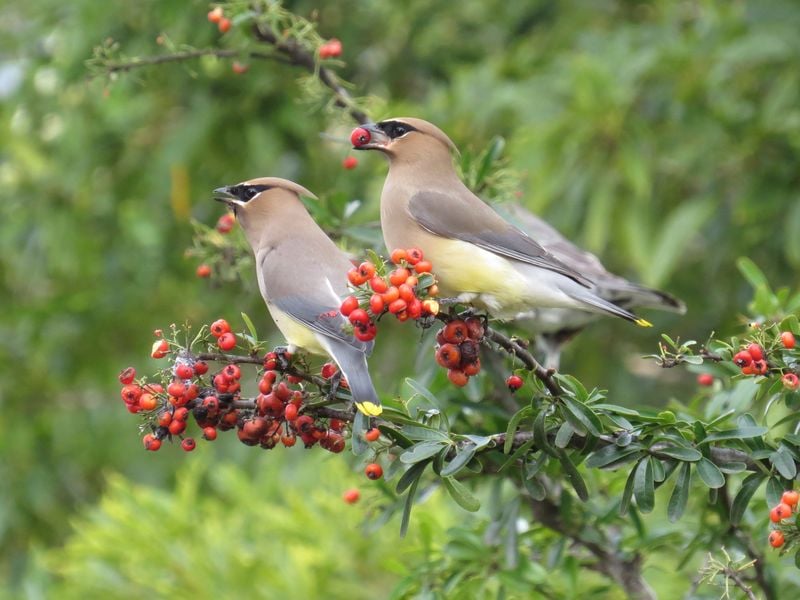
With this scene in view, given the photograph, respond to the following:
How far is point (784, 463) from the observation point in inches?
98.6

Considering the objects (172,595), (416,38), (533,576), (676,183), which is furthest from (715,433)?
(416,38)

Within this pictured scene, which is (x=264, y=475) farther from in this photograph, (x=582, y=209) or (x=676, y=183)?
(x=676, y=183)

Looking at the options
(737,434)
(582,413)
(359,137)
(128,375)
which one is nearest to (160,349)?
(128,375)

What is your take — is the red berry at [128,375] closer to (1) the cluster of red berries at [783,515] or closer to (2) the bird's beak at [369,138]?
(2) the bird's beak at [369,138]

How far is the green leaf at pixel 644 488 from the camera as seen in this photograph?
8.36 ft

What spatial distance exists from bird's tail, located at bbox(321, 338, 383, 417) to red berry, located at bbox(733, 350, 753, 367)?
2.23 ft

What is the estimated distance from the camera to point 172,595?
547 cm

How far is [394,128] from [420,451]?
1063 millimetres

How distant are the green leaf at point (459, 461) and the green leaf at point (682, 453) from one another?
14.8 inches

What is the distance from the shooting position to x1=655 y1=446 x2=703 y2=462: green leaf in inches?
99.5

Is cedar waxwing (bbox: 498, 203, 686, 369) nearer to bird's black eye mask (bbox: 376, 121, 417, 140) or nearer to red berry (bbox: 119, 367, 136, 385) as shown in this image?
bird's black eye mask (bbox: 376, 121, 417, 140)

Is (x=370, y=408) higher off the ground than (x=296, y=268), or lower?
higher

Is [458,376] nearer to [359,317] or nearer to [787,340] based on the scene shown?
[359,317]

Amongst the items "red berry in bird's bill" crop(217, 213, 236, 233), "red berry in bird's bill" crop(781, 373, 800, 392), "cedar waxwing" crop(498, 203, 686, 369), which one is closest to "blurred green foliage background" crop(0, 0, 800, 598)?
"cedar waxwing" crop(498, 203, 686, 369)
